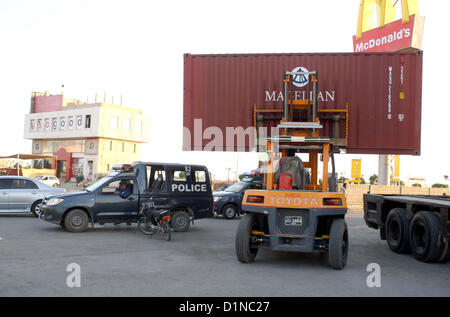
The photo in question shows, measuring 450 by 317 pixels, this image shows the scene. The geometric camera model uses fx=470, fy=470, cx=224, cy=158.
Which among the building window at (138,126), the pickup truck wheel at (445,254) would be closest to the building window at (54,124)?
the building window at (138,126)

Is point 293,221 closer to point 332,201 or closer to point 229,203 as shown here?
point 332,201

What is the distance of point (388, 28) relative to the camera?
33281 millimetres

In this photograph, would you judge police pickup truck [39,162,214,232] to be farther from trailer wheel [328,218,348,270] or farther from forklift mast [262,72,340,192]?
trailer wheel [328,218,348,270]

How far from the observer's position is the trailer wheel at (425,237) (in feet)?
28.1

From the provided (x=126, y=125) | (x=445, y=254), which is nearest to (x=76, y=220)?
(x=445, y=254)

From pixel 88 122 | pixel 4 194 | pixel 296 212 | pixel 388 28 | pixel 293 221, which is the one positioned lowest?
pixel 4 194

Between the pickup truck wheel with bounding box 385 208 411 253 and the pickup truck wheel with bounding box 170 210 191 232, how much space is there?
5.37 meters

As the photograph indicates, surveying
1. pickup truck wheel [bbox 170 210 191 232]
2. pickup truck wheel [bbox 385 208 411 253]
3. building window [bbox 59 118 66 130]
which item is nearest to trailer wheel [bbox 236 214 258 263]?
pickup truck wheel [bbox 385 208 411 253]

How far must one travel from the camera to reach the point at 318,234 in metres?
8.36

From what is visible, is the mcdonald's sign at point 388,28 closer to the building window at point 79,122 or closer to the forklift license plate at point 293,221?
the forklift license plate at point 293,221

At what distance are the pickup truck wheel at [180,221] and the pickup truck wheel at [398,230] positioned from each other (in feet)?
17.6

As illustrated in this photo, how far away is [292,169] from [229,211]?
976cm
